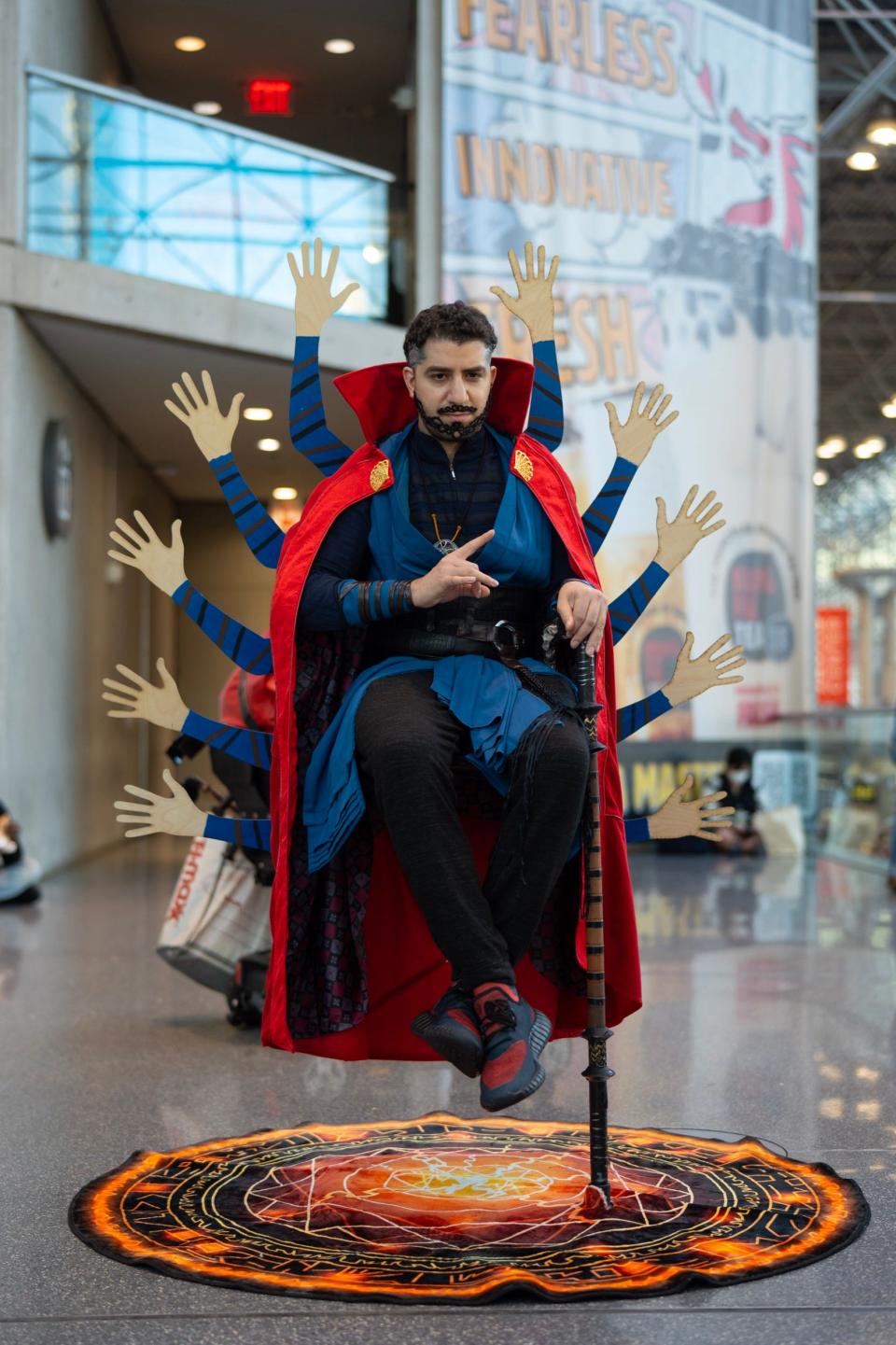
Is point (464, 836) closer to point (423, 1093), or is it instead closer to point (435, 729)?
point (435, 729)

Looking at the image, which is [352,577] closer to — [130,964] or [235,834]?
[235,834]

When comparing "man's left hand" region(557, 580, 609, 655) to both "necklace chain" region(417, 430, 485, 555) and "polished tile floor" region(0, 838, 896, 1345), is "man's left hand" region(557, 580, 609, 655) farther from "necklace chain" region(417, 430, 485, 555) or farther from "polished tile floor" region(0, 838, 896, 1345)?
"polished tile floor" region(0, 838, 896, 1345)

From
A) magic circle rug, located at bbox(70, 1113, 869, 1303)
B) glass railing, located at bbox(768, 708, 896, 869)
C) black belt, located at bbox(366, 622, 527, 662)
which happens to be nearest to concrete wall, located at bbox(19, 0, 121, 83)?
glass railing, located at bbox(768, 708, 896, 869)

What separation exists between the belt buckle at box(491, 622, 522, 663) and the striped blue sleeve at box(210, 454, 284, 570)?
48cm

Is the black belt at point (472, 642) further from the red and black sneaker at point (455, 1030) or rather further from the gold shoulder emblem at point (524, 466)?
the red and black sneaker at point (455, 1030)

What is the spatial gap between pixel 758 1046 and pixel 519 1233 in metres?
1.99

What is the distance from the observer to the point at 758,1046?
434cm

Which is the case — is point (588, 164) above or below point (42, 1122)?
above

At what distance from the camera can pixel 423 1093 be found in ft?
12.4

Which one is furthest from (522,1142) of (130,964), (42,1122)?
(130,964)

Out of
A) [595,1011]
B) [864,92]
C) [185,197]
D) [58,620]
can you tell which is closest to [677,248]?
[185,197]

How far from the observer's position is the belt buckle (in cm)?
288

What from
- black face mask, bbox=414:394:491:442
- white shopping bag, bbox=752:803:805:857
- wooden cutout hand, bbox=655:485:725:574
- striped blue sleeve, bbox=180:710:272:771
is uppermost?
black face mask, bbox=414:394:491:442

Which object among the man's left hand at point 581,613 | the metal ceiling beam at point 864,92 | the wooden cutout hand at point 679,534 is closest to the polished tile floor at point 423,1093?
the man's left hand at point 581,613
